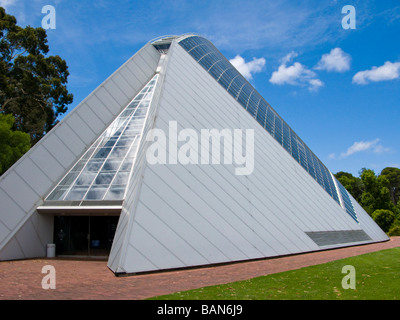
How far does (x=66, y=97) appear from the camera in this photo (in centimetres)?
3916

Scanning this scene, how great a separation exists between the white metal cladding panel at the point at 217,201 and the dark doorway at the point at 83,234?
16.5 feet

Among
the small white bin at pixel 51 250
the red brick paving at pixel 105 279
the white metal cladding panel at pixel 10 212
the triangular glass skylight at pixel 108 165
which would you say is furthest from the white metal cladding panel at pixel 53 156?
the red brick paving at pixel 105 279

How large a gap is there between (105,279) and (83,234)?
7.35 meters

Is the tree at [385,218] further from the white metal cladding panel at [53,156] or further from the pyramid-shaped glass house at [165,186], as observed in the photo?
the white metal cladding panel at [53,156]

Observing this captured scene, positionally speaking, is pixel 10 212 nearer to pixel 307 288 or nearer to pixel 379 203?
pixel 307 288

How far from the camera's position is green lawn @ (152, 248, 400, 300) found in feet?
24.5

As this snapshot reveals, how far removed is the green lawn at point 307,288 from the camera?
293 inches

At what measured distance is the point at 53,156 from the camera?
56.7ft

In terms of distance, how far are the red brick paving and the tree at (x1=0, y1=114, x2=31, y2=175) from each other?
593 inches

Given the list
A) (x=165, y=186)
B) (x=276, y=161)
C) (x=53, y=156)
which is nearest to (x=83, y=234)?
(x=53, y=156)

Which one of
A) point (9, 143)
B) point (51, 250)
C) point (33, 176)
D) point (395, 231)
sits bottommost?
point (51, 250)
